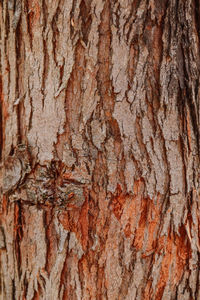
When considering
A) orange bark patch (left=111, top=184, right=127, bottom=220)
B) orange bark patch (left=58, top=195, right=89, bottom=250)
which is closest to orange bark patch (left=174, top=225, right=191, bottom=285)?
orange bark patch (left=111, top=184, right=127, bottom=220)

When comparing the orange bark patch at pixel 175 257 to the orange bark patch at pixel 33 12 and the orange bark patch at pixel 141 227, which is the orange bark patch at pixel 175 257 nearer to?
the orange bark patch at pixel 141 227

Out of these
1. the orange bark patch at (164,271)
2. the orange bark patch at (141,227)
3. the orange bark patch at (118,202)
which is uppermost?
the orange bark patch at (118,202)

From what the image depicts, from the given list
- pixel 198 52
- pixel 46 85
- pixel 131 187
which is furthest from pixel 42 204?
pixel 198 52

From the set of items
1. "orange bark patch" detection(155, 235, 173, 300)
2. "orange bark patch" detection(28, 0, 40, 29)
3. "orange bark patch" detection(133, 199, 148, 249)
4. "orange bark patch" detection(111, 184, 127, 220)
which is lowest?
"orange bark patch" detection(155, 235, 173, 300)

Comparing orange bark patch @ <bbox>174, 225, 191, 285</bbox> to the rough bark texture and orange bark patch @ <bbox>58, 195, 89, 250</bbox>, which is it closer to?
the rough bark texture

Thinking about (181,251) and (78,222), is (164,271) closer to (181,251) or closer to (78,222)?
(181,251)

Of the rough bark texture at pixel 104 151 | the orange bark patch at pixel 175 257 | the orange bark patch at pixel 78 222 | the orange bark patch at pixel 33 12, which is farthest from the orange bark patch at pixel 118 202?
the orange bark patch at pixel 33 12

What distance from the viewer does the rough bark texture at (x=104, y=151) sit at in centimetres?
149

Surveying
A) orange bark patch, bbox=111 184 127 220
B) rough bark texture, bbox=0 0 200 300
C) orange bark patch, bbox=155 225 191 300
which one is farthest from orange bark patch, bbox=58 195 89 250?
orange bark patch, bbox=155 225 191 300

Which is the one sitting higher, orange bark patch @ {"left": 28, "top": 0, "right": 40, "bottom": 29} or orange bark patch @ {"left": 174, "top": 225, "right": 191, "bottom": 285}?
orange bark patch @ {"left": 28, "top": 0, "right": 40, "bottom": 29}

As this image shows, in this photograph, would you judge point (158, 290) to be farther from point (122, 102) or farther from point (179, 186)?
point (122, 102)

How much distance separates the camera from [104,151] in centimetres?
150

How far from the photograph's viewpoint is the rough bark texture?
1.49 meters

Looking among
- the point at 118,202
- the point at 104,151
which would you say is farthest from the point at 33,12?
the point at 118,202
